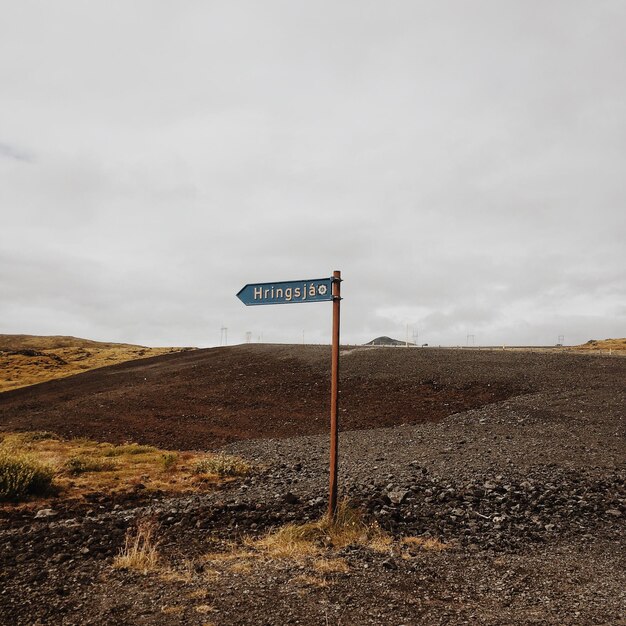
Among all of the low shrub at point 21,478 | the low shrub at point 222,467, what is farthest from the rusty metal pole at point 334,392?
the low shrub at point 21,478

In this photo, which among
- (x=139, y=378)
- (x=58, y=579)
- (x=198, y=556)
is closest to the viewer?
(x=58, y=579)

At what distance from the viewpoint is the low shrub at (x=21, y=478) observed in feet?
37.4

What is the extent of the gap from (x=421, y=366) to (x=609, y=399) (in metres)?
10.8

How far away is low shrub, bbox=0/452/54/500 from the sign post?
7.72m

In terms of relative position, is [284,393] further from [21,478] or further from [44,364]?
[44,364]

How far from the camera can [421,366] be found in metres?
29.3

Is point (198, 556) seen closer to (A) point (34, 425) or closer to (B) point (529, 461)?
(B) point (529, 461)

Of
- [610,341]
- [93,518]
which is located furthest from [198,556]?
[610,341]

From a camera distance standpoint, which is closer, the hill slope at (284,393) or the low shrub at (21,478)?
the low shrub at (21,478)

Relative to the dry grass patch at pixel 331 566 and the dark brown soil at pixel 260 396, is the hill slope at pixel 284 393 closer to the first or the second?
the dark brown soil at pixel 260 396

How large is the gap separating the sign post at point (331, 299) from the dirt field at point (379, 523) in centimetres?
113

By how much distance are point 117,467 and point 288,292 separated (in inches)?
418

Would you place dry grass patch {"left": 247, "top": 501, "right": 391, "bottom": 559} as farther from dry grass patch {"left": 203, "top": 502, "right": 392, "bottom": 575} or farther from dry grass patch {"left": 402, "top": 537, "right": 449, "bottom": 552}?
dry grass patch {"left": 402, "top": 537, "right": 449, "bottom": 552}

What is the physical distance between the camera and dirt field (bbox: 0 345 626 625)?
5.76 meters
